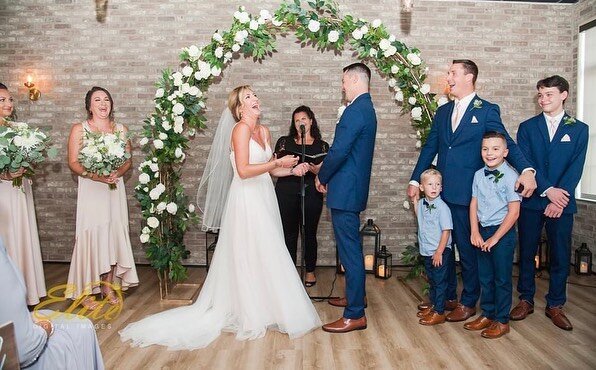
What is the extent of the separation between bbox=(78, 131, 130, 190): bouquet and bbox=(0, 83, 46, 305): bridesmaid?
546 millimetres

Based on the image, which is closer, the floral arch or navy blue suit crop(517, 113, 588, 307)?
navy blue suit crop(517, 113, 588, 307)

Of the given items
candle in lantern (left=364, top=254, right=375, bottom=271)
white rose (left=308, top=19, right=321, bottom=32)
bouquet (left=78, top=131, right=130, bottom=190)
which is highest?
white rose (left=308, top=19, right=321, bottom=32)

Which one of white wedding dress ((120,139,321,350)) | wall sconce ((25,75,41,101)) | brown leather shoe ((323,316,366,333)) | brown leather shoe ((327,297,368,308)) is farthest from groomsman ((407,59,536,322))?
wall sconce ((25,75,41,101))

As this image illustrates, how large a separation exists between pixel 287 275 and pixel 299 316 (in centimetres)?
32

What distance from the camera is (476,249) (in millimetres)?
3990

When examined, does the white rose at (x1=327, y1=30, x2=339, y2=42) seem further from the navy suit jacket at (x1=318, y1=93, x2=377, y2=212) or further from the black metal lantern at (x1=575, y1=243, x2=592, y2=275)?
Result: the black metal lantern at (x1=575, y1=243, x2=592, y2=275)

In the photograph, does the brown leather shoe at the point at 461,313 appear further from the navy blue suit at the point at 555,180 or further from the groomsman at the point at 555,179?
the navy blue suit at the point at 555,180

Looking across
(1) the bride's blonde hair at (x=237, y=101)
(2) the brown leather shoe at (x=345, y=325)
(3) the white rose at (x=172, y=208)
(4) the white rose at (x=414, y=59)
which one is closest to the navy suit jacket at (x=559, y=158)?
(4) the white rose at (x=414, y=59)

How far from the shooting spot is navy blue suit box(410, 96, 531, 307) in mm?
3861

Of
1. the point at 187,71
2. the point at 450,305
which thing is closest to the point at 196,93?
the point at 187,71

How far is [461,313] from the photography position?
4129 mm

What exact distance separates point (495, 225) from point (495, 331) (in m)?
0.79

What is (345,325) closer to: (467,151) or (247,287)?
(247,287)

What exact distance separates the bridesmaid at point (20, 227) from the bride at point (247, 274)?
1100 mm
